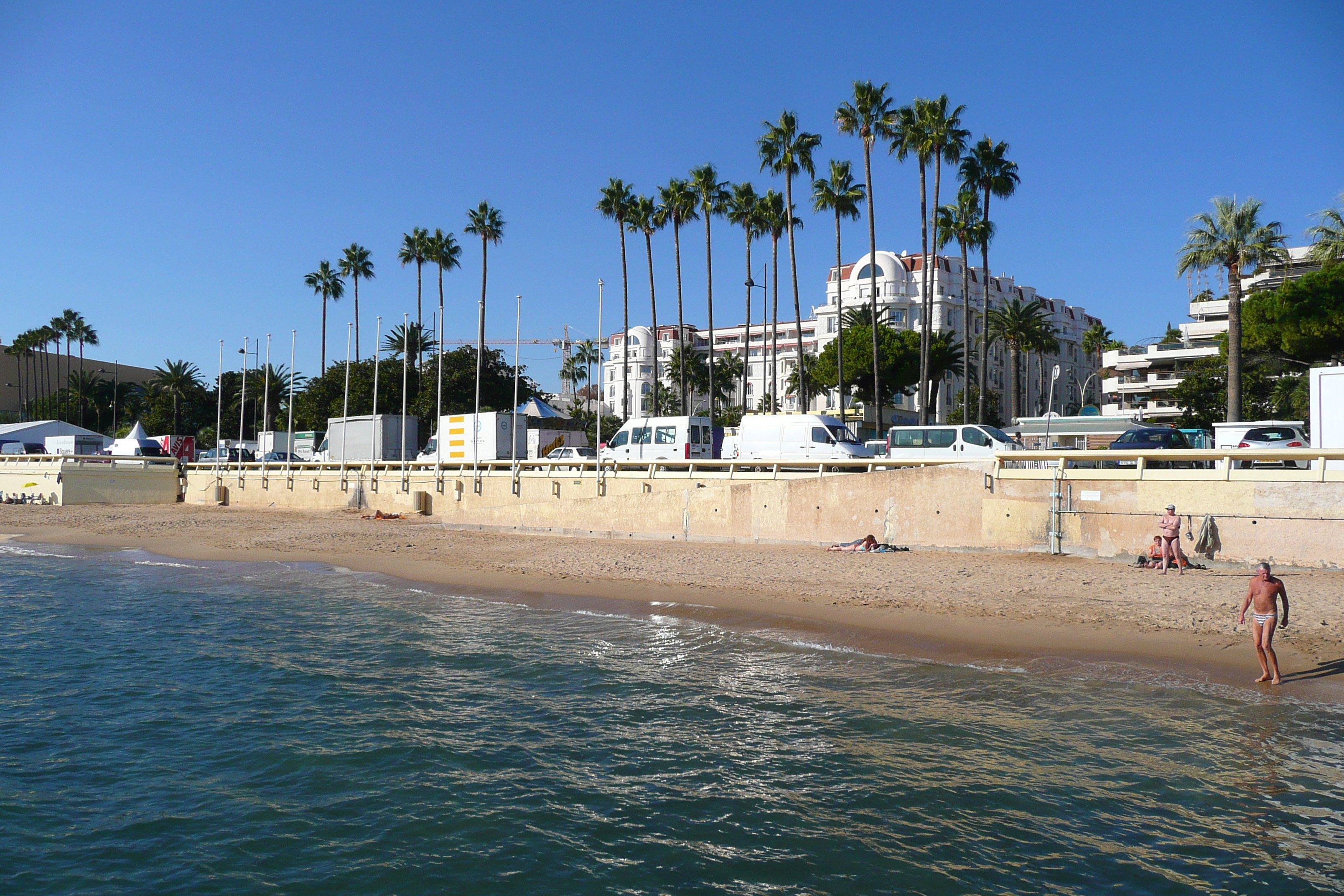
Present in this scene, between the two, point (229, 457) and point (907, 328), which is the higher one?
point (907, 328)

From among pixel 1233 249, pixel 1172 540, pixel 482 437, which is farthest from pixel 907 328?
pixel 1172 540

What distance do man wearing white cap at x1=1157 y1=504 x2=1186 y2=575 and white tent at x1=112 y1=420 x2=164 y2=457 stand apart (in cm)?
5975

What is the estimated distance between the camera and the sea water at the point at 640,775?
24.7 feet

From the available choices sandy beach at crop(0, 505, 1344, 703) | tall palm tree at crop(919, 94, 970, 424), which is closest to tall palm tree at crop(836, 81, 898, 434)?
tall palm tree at crop(919, 94, 970, 424)

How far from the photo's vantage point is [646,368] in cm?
15450

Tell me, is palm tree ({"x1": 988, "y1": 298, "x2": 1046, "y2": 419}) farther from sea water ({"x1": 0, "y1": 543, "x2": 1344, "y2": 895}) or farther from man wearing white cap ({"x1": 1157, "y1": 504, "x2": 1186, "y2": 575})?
sea water ({"x1": 0, "y1": 543, "x2": 1344, "y2": 895})

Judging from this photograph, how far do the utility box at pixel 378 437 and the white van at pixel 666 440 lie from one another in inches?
556

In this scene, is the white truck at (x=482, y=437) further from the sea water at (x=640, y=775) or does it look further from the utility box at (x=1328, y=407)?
the utility box at (x=1328, y=407)

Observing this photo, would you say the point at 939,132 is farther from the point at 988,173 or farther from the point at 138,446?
the point at 138,446

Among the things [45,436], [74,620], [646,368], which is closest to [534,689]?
[74,620]

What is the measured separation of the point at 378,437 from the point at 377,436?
0.04 m

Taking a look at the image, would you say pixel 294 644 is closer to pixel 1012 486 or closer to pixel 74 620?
pixel 74 620

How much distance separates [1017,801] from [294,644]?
11913 millimetres

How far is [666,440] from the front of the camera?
31672 mm
